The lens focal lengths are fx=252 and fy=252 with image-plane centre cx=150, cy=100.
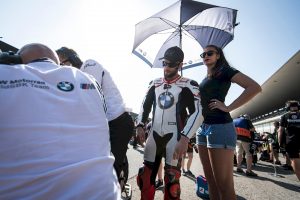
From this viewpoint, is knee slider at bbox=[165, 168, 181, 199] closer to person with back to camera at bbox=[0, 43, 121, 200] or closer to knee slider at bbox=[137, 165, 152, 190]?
knee slider at bbox=[137, 165, 152, 190]

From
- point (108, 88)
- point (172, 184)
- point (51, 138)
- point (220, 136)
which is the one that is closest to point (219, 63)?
point (220, 136)

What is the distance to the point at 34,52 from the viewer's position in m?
1.41

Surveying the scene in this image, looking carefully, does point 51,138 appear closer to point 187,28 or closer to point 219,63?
point 219,63

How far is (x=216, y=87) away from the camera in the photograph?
2904 mm

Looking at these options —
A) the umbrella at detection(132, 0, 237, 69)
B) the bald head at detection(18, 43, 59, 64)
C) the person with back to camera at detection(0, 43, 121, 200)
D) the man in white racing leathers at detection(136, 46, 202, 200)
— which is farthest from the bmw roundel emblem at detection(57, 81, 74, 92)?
the umbrella at detection(132, 0, 237, 69)

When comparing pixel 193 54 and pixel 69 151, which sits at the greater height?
pixel 193 54

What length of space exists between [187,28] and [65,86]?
17.4 feet

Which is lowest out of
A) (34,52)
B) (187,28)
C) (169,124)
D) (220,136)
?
(220,136)

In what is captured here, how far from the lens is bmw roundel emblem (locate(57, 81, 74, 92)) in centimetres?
121

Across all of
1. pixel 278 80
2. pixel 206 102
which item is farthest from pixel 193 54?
pixel 278 80

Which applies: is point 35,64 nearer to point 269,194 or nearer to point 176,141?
point 176,141

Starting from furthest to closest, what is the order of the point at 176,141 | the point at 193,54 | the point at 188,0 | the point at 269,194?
the point at 193,54 < the point at 188,0 < the point at 269,194 < the point at 176,141

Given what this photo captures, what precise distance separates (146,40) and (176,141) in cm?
351

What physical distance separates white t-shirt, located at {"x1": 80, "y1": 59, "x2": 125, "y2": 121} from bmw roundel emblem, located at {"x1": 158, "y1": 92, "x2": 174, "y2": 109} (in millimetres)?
598
